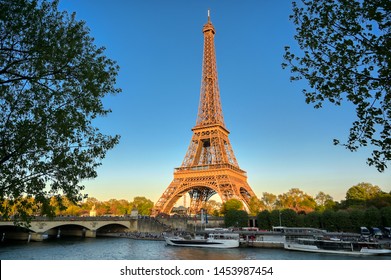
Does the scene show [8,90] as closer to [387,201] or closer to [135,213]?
[135,213]

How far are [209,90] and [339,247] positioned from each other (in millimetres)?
48649

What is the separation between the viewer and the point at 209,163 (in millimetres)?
68688

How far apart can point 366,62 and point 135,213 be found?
183ft

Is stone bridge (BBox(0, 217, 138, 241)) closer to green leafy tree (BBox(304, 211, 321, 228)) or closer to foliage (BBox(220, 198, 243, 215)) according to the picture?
foliage (BBox(220, 198, 243, 215))

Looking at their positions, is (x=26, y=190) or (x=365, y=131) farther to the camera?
(x=26, y=190)

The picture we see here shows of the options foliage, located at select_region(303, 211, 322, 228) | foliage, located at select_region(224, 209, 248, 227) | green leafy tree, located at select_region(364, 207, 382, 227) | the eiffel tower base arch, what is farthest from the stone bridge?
green leafy tree, located at select_region(364, 207, 382, 227)

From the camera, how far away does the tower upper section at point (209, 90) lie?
70.4m

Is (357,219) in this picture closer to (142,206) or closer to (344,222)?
(344,222)

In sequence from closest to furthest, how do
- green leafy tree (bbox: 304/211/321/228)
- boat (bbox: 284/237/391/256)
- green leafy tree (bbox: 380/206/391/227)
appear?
boat (bbox: 284/237/391/256), green leafy tree (bbox: 380/206/391/227), green leafy tree (bbox: 304/211/321/228)

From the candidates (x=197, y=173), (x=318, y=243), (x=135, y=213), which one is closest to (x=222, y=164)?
(x=197, y=173)

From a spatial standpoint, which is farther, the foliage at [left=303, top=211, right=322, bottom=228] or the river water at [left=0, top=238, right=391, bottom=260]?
the foliage at [left=303, top=211, right=322, bottom=228]

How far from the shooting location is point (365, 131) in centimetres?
789

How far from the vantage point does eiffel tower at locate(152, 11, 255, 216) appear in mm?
59031

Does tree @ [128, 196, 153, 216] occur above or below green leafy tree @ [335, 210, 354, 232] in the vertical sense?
above
